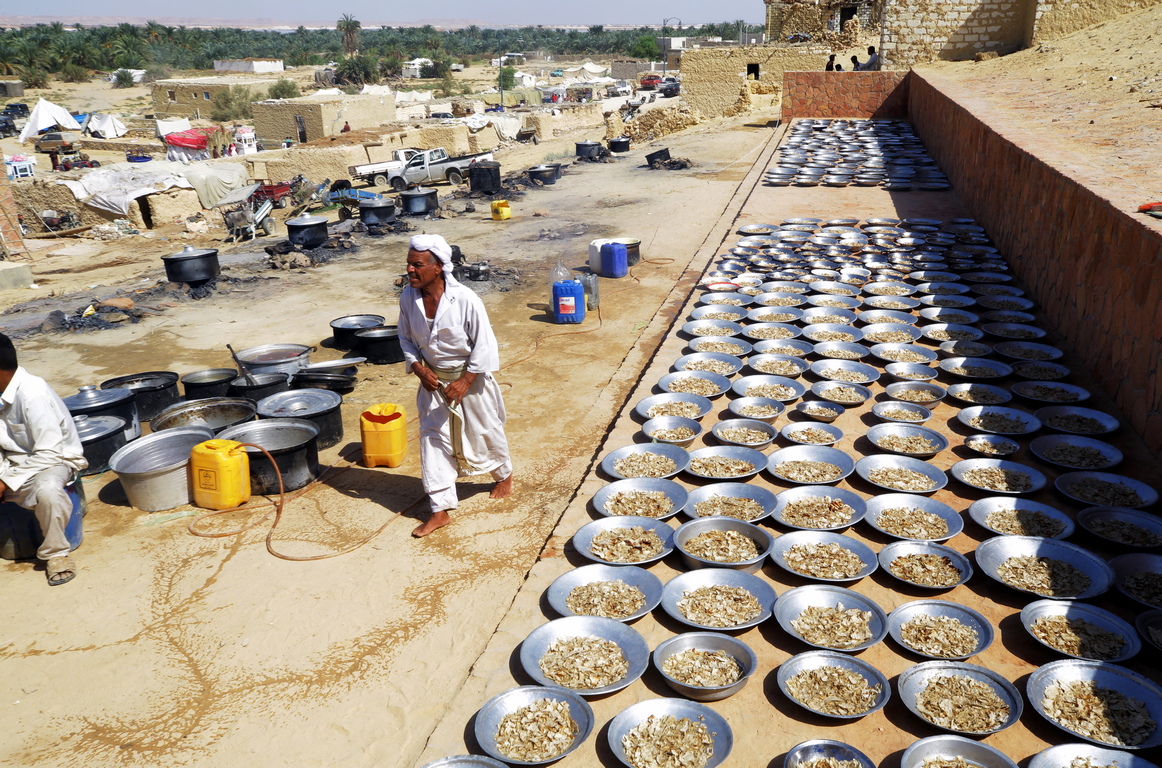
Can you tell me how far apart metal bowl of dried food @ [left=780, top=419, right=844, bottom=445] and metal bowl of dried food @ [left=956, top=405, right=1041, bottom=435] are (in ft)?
2.71

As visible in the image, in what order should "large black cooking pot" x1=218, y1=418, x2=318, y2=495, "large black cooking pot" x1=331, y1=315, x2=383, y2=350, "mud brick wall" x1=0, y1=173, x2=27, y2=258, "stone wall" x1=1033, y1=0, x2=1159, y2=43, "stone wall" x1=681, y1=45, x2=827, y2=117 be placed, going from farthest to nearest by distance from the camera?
"stone wall" x1=681, y1=45, x2=827, y2=117 < "stone wall" x1=1033, y1=0, x2=1159, y2=43 < "mud brick wall" x1=0, y1=173, x2=27, y2=258 < "large black cooking pot" x1=331, y1=315, x2=383, y2=350 < "large black cooking pot" x1=218, y1=418, x2=318, y2=495

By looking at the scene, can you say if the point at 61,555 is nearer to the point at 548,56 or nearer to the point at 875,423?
the point at 875,423

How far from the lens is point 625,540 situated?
3.98 metres

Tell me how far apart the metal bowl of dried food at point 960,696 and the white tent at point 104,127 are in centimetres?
4330

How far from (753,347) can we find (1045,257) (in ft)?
9.64

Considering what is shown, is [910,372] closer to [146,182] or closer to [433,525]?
[433,525]

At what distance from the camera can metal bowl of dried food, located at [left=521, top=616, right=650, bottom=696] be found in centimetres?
307

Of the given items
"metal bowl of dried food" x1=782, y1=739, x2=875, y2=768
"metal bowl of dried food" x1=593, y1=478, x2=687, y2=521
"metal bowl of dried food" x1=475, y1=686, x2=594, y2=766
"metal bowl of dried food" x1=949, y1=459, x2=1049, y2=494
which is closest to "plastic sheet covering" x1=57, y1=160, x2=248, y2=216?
"metal bowl of dried food" x1=593, y1=478, x2=687, y2=521

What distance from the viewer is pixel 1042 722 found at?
275 centimetres

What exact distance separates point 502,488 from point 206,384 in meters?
3.22

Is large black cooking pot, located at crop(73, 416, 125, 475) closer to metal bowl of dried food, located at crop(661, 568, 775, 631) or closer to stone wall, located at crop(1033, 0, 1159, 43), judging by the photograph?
metal bowl of dried food, located at crop(661, 568, 775, 631)

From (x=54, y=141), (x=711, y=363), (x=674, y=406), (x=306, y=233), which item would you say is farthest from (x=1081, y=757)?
(x=54, y=141)

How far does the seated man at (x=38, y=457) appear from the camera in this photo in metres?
4.33

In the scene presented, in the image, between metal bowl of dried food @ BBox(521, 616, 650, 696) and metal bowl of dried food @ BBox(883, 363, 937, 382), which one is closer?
metal bowl of dried food @ BBox(521, 616, 650, 696)
